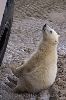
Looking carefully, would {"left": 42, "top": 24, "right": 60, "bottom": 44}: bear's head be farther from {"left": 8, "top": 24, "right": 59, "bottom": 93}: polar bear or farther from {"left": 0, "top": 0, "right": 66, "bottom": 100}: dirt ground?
{"left": 0, "top": 0, "right": 66, "bottom": 100}: dirt ground

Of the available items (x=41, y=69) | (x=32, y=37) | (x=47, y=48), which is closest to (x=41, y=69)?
(x=41, y=69)

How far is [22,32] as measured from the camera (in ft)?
19.6

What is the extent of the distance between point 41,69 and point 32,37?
202 centimetres

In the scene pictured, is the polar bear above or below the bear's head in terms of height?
below

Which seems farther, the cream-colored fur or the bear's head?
the bear's head

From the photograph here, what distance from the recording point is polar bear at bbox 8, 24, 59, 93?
3.82 metres

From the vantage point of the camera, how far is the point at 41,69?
151 inches

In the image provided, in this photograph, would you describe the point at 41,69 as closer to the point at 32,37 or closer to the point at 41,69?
the point at 41,69

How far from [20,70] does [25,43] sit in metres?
1.58

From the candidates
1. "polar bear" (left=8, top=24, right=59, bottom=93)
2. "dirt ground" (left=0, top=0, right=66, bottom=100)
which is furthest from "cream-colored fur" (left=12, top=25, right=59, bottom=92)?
"dirt ground" (left=0, top=0, right=66, bottom=100)

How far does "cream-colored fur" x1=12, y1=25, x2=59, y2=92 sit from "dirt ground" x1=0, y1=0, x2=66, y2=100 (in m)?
0.12

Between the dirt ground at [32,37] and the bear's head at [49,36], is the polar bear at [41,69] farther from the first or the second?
the dirt ground at [32,37]

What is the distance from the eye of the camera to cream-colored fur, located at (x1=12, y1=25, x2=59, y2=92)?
3.82m

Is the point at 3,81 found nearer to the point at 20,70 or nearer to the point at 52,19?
the point at 20,70
